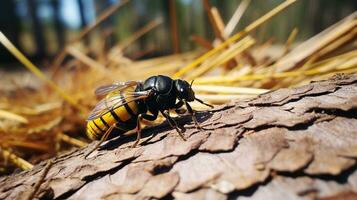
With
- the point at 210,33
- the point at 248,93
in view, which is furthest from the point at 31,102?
the point at 210,33

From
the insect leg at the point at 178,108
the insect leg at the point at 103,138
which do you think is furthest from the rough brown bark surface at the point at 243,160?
the insect leg at the point at 178,108

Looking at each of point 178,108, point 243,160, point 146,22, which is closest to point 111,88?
point 178,108

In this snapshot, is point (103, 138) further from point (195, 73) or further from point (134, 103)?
point (195, 73)

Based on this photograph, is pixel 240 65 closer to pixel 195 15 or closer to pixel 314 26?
pixel 314 26

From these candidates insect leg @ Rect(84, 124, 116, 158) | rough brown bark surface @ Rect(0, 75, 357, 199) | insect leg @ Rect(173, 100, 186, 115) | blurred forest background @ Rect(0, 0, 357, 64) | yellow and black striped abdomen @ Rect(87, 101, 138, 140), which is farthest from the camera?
blurred forest background @ Rect(0, 0, 357, 64)

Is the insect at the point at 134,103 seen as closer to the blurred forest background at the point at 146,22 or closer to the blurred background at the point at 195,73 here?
the blurred background at the point at 195,73

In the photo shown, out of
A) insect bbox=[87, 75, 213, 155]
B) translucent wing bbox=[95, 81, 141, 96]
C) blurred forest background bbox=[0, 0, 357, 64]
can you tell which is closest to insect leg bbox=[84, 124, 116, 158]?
insect bbox=[87, 75, 213, 155]

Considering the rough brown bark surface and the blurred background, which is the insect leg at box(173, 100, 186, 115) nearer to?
the blurred background

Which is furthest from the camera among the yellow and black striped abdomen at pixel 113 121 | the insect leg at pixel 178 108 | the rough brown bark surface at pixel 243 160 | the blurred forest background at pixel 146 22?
the blurred forest background at pixel 146 22
